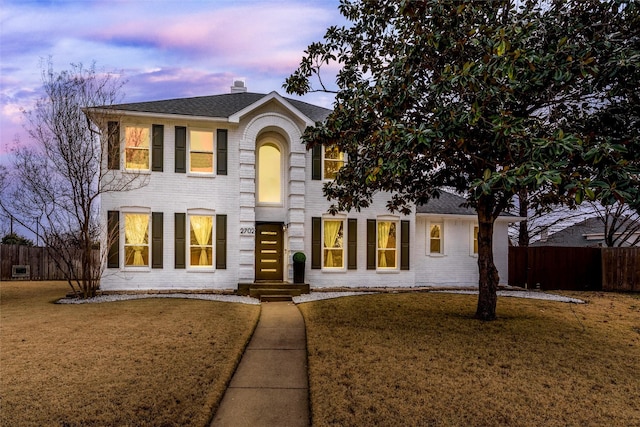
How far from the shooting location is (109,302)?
11852 mm

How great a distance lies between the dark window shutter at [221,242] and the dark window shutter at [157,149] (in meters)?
2.69

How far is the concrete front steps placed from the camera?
13375 mm

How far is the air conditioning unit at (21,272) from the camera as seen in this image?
20.2 m

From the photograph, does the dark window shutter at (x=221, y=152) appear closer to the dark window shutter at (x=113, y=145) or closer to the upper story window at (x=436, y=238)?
the dark window shutter at (x=113, y=145)

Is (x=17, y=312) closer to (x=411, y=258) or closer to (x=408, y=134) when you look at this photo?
(x=408, y=134)

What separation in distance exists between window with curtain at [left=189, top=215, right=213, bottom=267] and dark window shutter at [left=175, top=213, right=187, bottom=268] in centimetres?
26

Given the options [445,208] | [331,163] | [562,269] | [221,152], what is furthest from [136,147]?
[562,269]

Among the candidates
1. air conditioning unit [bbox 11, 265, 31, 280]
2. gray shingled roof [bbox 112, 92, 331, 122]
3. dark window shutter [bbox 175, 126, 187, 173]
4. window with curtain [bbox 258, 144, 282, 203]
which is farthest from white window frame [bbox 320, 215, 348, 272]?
air conditioning unit [bbox 11, 265, 31, 280]

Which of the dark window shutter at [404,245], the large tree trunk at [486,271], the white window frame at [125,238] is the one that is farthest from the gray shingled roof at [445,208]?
the white window frame at [125,238]

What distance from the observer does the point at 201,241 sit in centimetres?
1458

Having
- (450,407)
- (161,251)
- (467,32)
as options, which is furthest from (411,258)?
(450,407)

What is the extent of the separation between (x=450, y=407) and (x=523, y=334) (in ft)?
13.8

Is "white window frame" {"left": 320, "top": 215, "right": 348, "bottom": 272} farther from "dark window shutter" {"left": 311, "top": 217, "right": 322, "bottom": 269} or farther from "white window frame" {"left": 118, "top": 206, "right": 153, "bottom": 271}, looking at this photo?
"white window frame" {"left": 118, "top": 206, "right": 153, "bottom": 271}

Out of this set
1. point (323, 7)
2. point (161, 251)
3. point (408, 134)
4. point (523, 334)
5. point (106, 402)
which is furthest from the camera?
point (161, 251)
